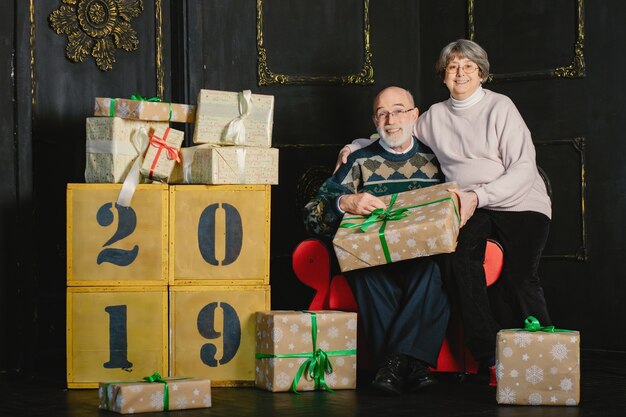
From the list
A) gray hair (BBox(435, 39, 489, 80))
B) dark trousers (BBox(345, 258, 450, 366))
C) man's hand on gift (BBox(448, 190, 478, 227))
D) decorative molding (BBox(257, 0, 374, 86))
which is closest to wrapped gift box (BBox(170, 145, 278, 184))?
dark trousers (BBox(345, 258, 450, 366))

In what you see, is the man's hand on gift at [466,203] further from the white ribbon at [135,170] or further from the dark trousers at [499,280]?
the white ribbon at [135,170]

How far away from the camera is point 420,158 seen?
4109 mm

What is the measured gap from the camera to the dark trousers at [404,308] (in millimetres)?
3664

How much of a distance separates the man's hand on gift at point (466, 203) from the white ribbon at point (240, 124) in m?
0.81

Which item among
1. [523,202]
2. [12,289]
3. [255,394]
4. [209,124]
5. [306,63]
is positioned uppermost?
[306,63]

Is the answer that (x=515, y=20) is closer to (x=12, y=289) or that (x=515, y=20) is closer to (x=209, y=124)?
(x=209, y=124)

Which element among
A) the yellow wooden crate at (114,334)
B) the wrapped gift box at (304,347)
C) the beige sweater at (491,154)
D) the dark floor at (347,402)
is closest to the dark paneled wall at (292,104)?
the yellow wooden crate at (114,334)

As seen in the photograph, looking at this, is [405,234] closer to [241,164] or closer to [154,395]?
[241,164]

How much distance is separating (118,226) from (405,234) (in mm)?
1058

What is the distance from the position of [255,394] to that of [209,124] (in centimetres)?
101

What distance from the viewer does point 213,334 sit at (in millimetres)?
3836

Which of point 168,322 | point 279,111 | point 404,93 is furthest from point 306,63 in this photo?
point 168,322

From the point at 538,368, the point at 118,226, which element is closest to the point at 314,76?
the point at 118,226

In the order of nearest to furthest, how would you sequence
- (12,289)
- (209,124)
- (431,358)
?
(431,358) → (209,124) → (12,289)
